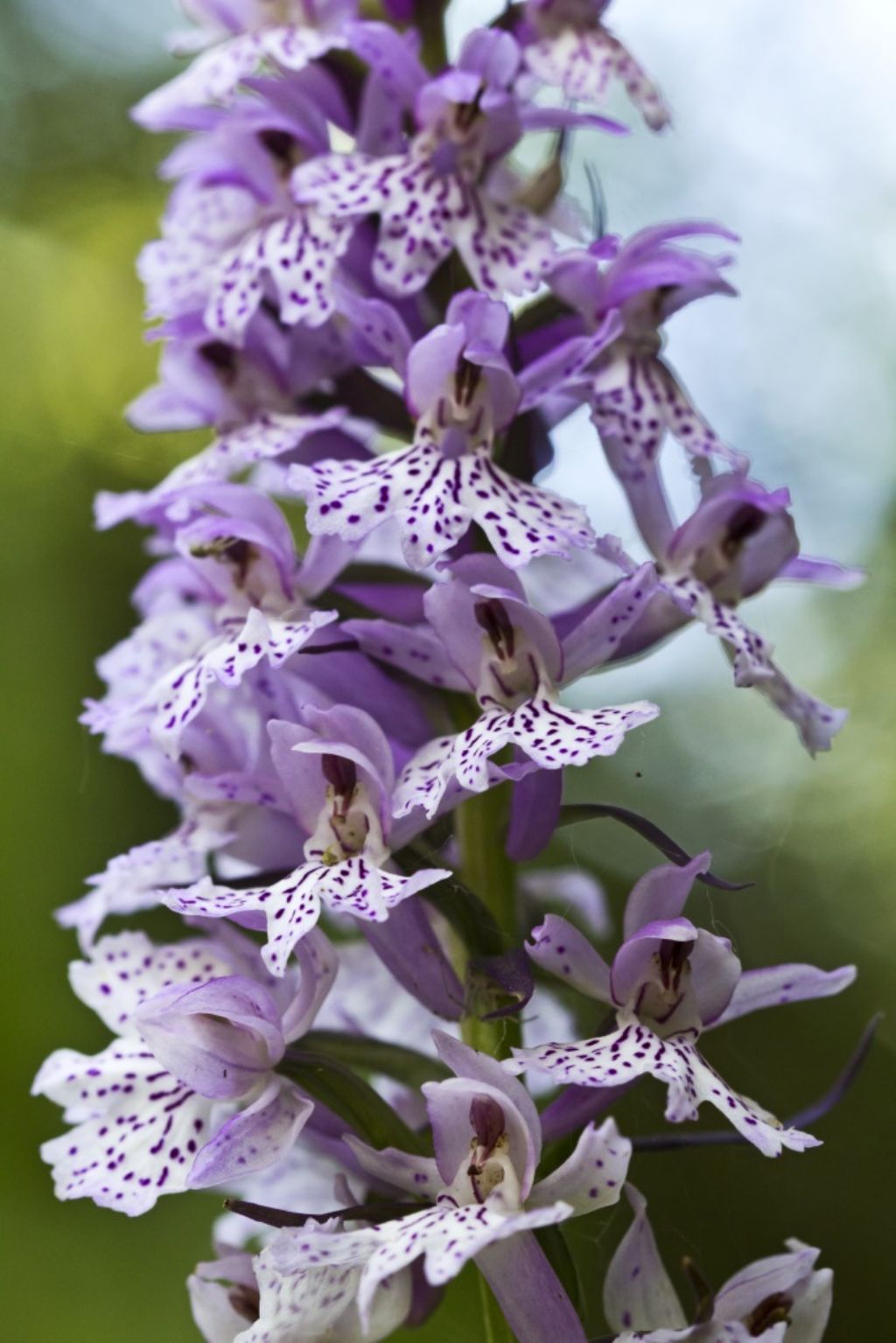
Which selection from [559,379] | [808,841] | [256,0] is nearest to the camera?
[559,379]

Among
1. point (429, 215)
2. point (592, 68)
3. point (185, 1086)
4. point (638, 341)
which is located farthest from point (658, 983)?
point (592, 68)

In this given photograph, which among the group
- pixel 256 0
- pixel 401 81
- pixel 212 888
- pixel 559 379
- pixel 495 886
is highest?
pixel 256 0

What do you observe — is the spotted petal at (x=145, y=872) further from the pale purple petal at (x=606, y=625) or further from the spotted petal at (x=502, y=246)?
the spotted petal at (x=502, y=246)

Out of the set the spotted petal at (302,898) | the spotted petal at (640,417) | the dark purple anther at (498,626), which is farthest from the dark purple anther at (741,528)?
the spotted petal at (302,898)

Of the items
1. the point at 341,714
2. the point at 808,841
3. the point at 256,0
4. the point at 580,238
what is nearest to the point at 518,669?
the point at 341,714

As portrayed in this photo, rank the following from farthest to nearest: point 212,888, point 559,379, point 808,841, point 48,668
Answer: point 48,668
point 808,841
point 559,379
point 212,888

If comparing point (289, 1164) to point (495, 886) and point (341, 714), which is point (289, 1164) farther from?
point (341, 714)
